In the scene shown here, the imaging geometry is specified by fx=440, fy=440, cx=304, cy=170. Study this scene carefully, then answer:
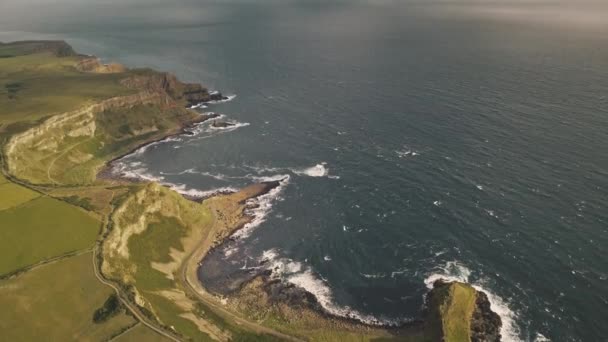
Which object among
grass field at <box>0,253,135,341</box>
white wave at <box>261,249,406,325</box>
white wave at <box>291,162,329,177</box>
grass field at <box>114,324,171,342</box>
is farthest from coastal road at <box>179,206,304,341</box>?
white wave at <box>291,162,329,177</box>

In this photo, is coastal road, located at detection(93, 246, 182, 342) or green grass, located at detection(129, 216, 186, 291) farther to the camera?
green grass, located at detection(129, 216, 186, 291)

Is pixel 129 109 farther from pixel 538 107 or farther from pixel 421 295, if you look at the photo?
pixel 538 107

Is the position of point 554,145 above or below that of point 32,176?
above

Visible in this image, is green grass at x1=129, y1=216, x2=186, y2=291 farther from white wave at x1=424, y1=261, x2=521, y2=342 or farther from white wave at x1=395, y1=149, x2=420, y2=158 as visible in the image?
white wave at x1=395, y1=149, x2=420, y2=158

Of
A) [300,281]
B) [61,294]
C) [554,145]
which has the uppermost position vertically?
[554,145]

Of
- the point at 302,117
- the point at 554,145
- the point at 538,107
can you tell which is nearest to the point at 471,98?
the point at 538,107

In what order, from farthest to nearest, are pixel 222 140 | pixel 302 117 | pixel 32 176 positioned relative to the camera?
pixel 302 117, pixel 222 140, pixel 32 176

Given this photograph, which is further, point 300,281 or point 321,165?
point 321,165
